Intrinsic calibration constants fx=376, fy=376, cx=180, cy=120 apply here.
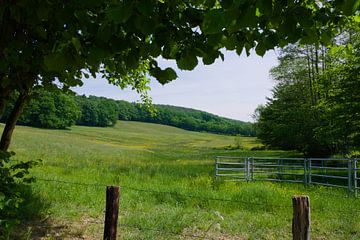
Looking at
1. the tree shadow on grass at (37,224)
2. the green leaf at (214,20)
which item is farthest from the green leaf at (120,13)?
the tree shadow on grass at (37,224)

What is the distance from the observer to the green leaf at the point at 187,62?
8.44 ft

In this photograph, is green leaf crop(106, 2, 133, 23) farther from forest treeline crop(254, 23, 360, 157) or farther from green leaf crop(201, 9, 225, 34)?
forest treeline crop(254, 23, 360, 157)

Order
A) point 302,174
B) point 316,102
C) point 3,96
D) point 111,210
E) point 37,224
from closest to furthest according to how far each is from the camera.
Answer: point 3,96, point 111,210, point 37,224, point 302,174, point 316,102

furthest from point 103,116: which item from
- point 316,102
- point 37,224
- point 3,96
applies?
point 3,96

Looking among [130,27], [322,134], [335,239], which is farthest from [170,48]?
[322,134]

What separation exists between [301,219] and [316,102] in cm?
2952

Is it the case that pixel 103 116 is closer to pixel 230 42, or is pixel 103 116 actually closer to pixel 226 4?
pixel 230 42

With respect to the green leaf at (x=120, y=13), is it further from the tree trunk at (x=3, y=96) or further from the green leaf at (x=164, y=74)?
the tree trunk at (x=3, y=96)

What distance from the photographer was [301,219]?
13.0ft

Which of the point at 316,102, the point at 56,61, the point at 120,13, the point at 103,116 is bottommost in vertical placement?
the point at 56,61

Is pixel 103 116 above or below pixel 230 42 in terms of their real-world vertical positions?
above

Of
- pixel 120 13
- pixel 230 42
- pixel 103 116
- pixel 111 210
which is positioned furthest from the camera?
pixel 103 116

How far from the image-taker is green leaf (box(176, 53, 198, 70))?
257 centimetres

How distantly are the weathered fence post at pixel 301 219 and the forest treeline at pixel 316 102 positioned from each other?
15.2m
